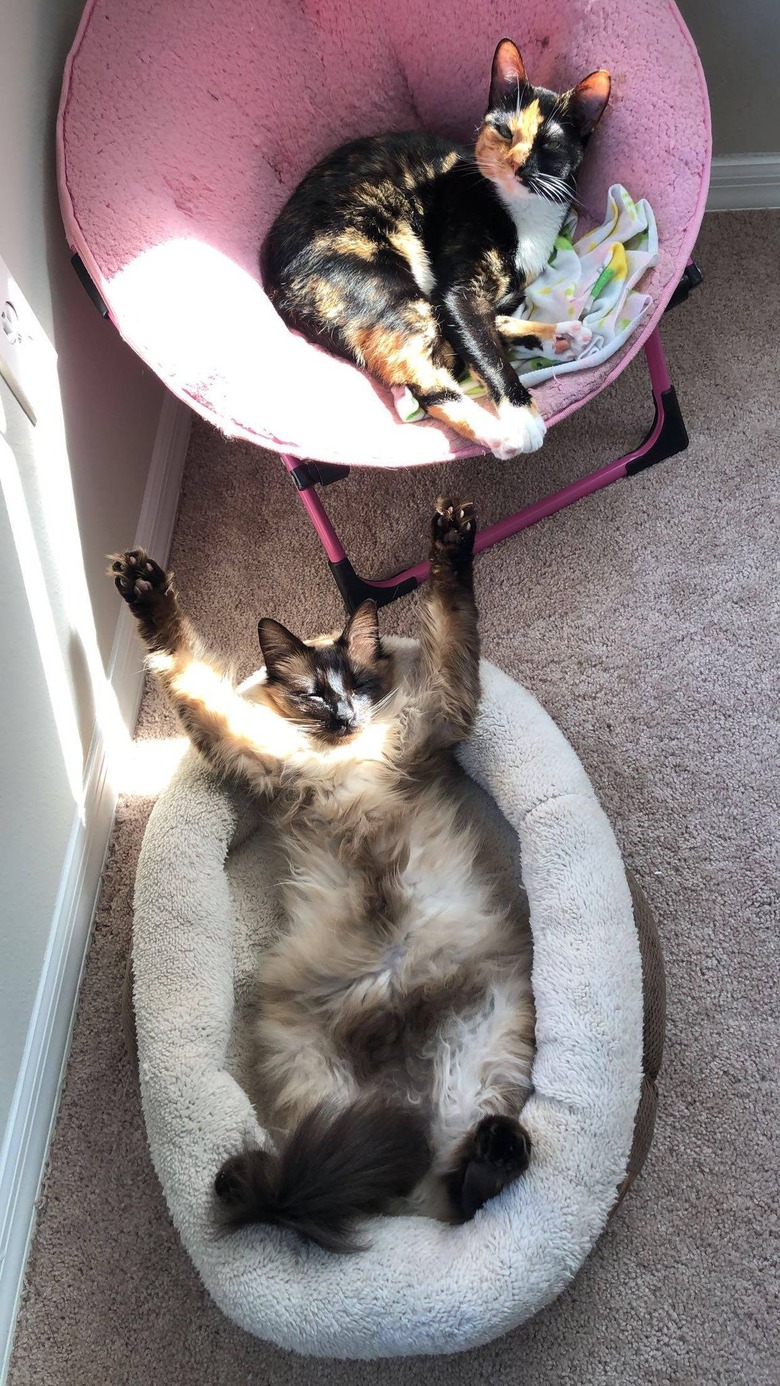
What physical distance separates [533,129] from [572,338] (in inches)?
14.1

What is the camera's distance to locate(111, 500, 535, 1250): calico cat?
1223mm

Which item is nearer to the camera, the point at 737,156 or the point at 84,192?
the point at 84,192

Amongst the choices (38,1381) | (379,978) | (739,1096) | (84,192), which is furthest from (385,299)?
(38,1381)

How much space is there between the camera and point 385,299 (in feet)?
5.34

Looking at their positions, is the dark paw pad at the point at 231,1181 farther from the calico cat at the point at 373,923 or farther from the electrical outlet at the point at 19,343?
the electrical outlet at the point at 19,343

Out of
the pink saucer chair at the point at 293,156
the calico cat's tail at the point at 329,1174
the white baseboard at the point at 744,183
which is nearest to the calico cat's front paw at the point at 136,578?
the pink saucer chair at the point at 293,156

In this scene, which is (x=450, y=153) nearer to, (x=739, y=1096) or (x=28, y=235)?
(x=28, y=235)

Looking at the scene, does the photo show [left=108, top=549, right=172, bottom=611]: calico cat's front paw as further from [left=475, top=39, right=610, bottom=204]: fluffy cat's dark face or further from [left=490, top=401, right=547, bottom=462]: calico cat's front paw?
[left=475, top=39, right=610, bottom=204]: fluffy cat's dark face

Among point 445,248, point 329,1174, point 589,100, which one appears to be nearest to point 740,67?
point 589,100

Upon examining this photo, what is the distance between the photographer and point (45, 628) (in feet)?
4.91

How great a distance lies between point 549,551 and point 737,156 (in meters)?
1.13

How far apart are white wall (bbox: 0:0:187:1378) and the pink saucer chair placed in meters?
0.08

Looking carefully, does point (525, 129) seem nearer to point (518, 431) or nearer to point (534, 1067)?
point (518, 431)

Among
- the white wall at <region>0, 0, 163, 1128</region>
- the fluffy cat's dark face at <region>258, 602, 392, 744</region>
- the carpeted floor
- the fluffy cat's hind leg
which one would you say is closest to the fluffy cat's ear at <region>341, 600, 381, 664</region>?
the fluffy cat's dark face at <region>258, 602, 392, 744</region>
